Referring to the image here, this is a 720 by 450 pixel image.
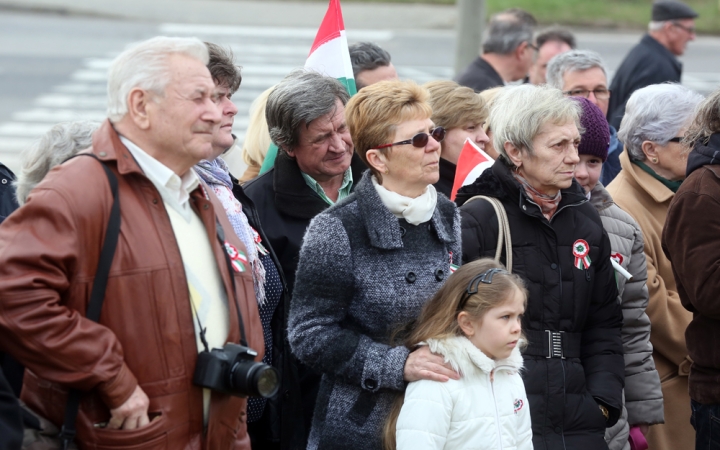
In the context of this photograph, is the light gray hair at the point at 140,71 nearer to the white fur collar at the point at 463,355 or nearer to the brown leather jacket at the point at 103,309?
the brown leather jacket at the point at 103,309

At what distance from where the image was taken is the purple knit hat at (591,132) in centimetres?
450

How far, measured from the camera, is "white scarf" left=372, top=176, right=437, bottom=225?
330 cm

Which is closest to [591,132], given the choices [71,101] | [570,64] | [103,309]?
[570,64]

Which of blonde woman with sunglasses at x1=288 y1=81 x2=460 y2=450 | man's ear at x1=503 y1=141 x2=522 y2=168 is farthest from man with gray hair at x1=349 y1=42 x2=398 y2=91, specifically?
blonde woman with sunglasses at x1=288 y1=81 x2=460 y2=450

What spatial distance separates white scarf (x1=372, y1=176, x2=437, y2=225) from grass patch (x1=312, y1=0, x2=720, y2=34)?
16.0 meters

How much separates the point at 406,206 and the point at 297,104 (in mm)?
1043

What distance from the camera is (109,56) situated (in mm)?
16516

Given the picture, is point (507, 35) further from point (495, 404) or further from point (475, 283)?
point (495, 404)

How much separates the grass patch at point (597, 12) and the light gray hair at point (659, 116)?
563 inches

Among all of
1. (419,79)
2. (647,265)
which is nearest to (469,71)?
(647,265)

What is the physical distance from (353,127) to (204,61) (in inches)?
26.8

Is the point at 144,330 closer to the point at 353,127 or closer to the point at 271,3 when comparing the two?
the point at 353,127

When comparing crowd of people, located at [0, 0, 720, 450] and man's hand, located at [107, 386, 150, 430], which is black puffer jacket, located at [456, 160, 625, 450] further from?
man's hand, located at [107, 386, 150, 430]

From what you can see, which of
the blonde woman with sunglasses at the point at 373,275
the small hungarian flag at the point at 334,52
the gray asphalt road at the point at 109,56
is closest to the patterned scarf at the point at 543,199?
the blonde woman with sunglasses at the point at 373,275
